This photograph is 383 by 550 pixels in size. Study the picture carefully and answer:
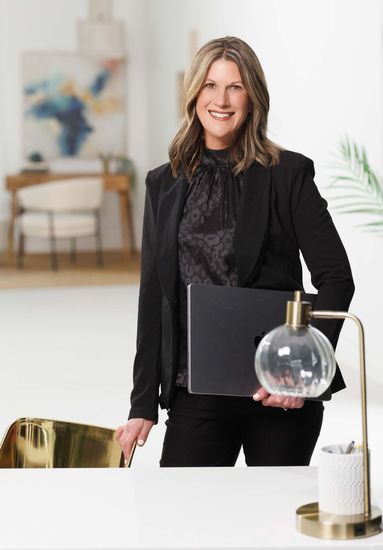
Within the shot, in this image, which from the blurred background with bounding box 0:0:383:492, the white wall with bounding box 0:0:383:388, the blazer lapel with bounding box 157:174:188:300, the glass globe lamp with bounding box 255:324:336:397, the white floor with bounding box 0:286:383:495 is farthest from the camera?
the white wall with bounding box 0:0:383:388

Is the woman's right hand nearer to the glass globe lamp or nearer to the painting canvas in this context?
the glass globe lamp

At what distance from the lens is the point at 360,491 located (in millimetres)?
1717

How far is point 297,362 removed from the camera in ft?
5.30

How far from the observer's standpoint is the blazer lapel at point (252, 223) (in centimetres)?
227

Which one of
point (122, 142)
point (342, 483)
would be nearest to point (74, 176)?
point (122, 142)

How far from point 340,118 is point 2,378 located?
8.72 ft

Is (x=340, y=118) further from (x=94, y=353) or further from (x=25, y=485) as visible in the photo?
(x=25, y=485)

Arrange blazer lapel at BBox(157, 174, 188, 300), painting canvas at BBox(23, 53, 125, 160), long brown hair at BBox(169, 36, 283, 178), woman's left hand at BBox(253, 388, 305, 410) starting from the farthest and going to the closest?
painting canvas at BBox(23, 53, 125, 160)
blazer lapel at BBox(157, 174, 188, 300)
long brown hair at BBox(169, 36, 283, 178)
woman's left hand at BBox(253, 388, 305, 410)

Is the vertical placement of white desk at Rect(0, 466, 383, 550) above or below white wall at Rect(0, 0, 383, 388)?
below

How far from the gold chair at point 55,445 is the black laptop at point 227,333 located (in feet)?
1.44

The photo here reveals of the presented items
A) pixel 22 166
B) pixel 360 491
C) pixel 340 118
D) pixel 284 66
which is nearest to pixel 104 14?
pixel 22 166

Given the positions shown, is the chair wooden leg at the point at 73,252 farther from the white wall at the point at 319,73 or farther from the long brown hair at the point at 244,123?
the long brown hair at the point at 244,123

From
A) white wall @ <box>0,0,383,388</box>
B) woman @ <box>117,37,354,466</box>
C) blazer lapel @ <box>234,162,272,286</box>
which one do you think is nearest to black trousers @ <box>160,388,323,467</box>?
woman @ <box>117,37,354,466</box>

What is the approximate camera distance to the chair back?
475 inches
